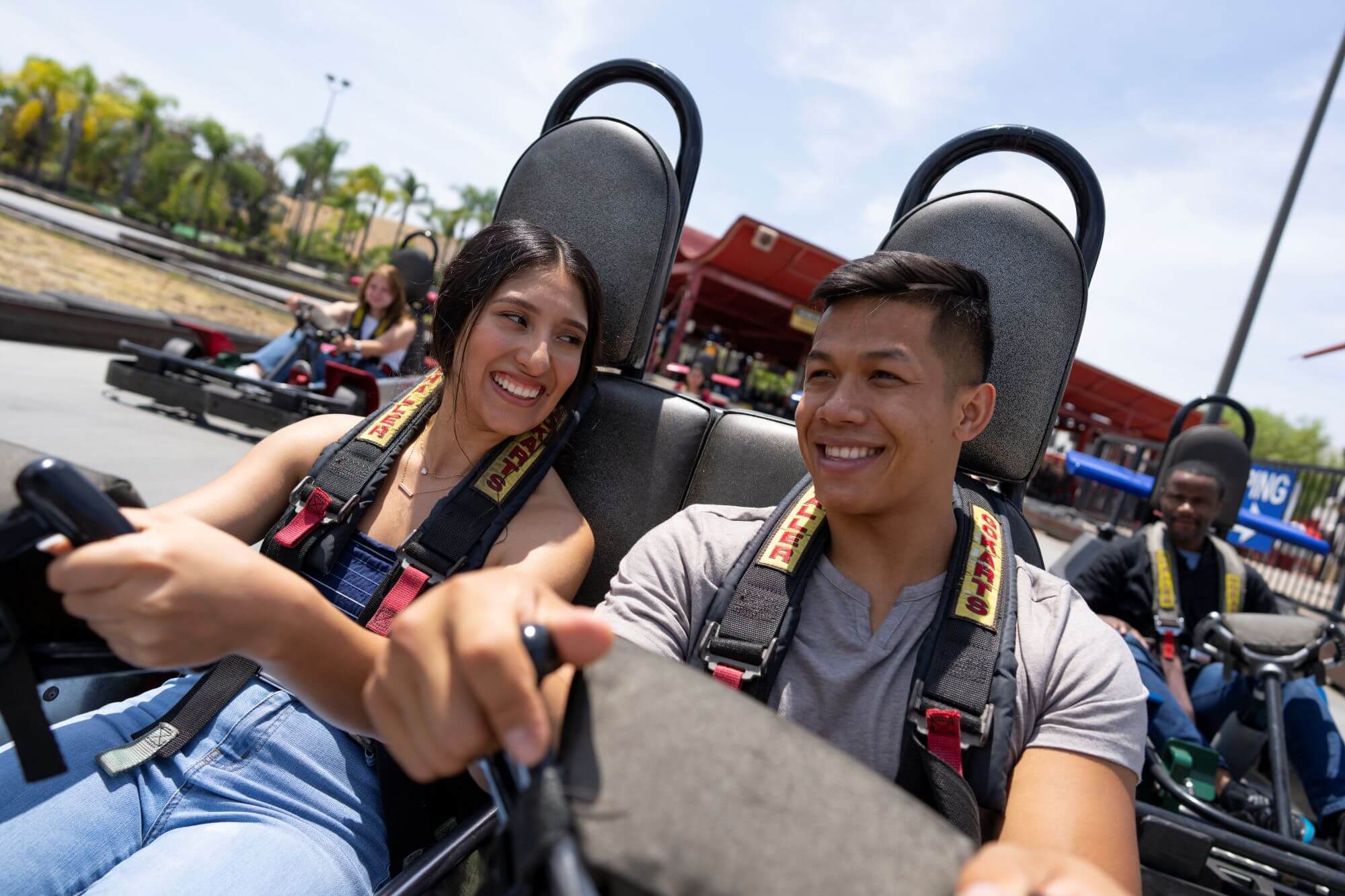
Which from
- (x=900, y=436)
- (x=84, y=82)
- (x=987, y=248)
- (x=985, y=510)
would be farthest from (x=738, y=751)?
(x=84, y=82)

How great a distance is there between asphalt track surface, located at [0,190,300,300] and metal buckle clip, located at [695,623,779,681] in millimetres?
17419

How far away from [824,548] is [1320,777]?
2157 mm

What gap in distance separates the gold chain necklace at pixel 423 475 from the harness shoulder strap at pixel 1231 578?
296cm

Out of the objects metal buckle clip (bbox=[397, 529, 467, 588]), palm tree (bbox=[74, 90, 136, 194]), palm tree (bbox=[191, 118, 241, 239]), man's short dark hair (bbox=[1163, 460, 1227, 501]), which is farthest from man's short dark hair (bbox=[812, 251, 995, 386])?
palm tree (bbox=[74, 90, 136, 194])

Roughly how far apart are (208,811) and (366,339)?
5651 millimetres

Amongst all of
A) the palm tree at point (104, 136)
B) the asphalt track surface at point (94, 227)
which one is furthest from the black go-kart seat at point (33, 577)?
the palm tree at point (104, 136)

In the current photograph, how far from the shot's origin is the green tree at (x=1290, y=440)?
194 feet

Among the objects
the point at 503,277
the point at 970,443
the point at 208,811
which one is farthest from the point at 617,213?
the point at 208,811

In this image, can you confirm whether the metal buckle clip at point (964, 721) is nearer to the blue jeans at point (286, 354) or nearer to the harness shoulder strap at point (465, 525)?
the harness shoulder strap at point (465, 525)

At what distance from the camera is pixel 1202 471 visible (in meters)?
3.35

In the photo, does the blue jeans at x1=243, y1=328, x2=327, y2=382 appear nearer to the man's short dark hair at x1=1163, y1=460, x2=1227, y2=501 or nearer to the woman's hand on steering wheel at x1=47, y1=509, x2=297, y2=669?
the man's short dark hair at x1=1163, y1=460, x2=1227, y2=501

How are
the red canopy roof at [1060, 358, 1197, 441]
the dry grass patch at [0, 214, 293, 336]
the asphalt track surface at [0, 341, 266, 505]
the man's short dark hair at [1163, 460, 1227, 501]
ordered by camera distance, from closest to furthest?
1. the man's short dark hair at [1163, 460, 1227, 501]
2. the asphalt track surface at [0, 341, 266, 505]
3. the dry grass patch at [0, 214, 293, 336]
4. the red canopy roof at [1060, 358, 1197, 441]

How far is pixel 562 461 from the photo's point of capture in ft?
6.45

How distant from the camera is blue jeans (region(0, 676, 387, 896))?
1095 mm
